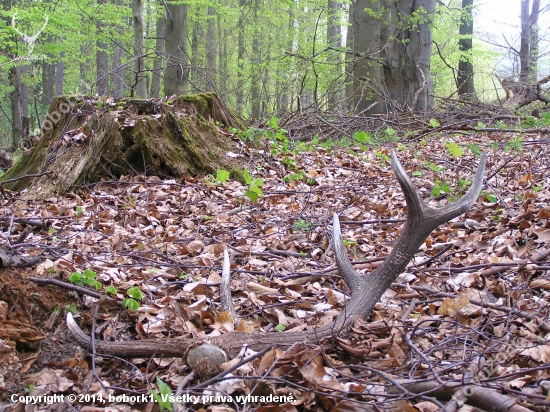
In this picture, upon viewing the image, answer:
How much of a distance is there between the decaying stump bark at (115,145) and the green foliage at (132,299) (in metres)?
3.38

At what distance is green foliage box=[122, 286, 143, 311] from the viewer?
260 cm

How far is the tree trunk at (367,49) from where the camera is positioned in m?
10.2

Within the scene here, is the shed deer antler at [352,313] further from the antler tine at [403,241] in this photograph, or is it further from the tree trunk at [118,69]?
the tree trunk at [118,69]

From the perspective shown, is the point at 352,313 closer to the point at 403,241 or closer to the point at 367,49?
the point at 403,241

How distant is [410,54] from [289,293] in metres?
8.78

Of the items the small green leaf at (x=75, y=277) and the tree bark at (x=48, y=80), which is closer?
the small green leaf at (x=75, y=277)

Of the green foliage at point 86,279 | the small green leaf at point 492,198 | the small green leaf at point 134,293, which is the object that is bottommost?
the small green leaf at point 134,293

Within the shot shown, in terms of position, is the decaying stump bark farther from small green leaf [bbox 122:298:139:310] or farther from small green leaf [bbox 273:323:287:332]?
small green leaf [bbox 273:323:287:332]

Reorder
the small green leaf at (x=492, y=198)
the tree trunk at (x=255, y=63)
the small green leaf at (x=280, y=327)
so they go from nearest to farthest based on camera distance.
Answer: the small green leaf at (x=280, y=327), the small green leaf at (x=492, y=198), the tree trunk at (x=255, y=63)

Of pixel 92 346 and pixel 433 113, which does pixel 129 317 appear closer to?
pixel 92 346

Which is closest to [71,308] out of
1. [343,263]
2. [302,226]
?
[343,263]

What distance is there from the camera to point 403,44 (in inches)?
404

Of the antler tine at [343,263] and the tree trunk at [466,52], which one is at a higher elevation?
the tree trunk at [466,52]

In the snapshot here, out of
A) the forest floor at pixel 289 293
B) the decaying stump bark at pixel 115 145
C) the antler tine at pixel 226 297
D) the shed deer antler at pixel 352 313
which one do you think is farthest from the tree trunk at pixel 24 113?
the shed deer antler at pixel 352 313
